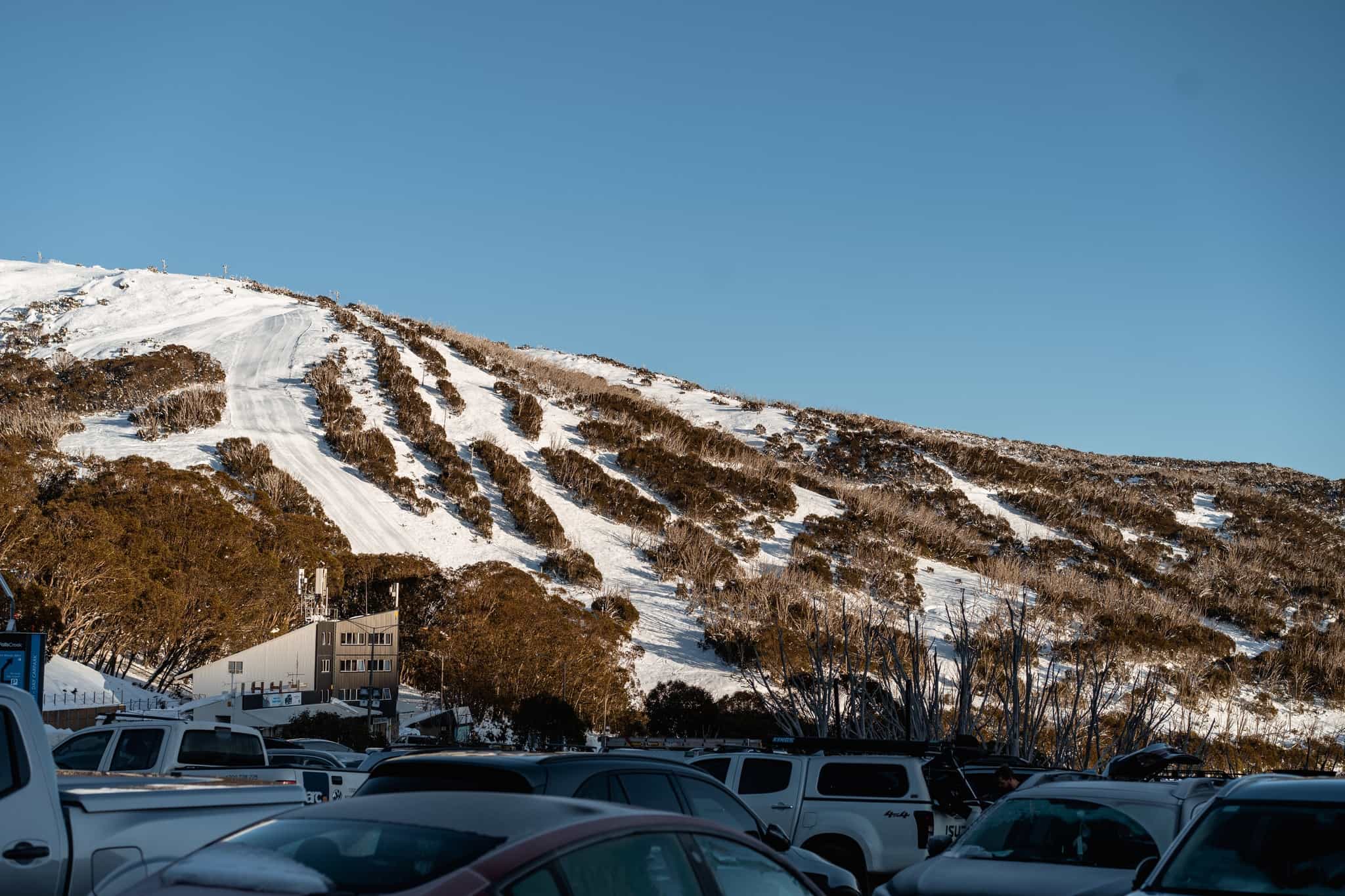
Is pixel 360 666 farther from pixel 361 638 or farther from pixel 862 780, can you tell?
pixel 862 780

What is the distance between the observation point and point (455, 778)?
625 cm

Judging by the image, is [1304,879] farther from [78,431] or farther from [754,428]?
[754,428]

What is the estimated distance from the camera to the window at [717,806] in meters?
7.48

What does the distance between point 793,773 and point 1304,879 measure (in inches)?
286

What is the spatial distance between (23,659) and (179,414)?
35.8 m

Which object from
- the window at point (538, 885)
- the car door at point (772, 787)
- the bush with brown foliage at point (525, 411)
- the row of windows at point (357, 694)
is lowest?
the row of windows at point (357, 694)

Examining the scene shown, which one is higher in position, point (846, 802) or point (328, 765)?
point (846, 802)

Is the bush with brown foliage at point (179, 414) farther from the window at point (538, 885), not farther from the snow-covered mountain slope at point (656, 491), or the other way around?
the window at point (538, 885)

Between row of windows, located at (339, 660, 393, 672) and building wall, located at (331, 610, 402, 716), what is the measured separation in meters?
0.02

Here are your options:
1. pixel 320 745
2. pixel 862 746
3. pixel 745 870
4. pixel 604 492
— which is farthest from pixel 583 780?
pixel 604 492

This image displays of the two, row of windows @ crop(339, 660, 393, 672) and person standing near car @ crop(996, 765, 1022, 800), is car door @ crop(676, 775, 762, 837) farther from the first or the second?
row of windows @ crop(339, 660, 393, 672)

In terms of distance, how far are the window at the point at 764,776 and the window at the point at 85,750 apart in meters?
6.71

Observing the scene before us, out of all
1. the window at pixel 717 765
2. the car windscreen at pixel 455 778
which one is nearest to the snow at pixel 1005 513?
the window at pixel 717 765

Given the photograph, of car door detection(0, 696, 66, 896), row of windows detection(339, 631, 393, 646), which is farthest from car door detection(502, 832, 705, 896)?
row of windows detection(339, 631, 393, 646)
